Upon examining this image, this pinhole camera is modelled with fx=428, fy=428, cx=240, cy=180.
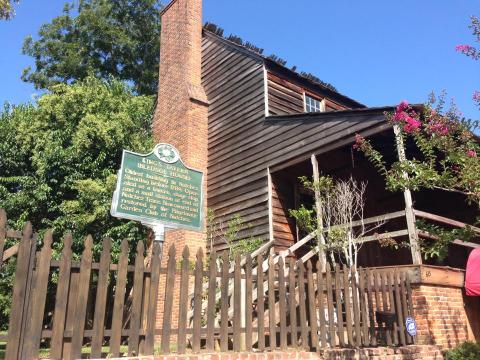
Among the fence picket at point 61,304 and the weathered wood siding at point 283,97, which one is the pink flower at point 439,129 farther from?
the weathered wood siding at point 283,97

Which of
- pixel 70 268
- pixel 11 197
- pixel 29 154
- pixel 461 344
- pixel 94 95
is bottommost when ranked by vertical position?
pixel 461 344

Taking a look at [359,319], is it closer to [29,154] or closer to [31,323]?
[31,323]

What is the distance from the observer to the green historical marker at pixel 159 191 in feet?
20.6

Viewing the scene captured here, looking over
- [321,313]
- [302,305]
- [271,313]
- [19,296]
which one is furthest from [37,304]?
[321,313]

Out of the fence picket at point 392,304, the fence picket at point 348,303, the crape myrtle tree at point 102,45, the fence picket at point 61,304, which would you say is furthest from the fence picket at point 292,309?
the crape myrtle tree at point 102,45

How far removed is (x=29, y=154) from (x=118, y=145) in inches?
114

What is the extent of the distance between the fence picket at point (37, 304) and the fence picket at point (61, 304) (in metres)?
0.14

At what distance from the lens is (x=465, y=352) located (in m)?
7.55

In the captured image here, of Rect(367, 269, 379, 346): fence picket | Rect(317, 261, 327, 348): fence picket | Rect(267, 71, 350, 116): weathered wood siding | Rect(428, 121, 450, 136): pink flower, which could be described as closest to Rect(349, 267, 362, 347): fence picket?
Rect(367, 269, 379, 346): fence picket

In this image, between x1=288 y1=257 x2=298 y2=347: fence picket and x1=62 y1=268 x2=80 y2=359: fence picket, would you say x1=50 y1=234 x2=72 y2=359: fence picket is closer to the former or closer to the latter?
x1=62 y1=268 x2=80 y2=359: fence picket

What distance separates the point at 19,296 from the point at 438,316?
7.03 metres

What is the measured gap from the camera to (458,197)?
13406 mm

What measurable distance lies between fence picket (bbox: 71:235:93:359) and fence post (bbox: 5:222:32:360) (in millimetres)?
530

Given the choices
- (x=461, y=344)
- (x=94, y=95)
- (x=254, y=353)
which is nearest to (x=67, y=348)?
(x=254, y=353)
